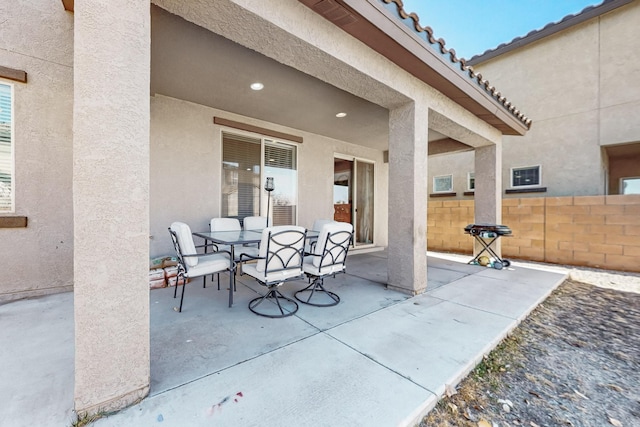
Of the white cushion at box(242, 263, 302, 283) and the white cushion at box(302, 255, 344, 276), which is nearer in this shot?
the white cushion at box(242, 263, 302, 283)

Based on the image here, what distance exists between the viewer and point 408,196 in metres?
3.42

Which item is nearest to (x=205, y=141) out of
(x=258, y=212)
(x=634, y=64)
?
(x=258, y=212)

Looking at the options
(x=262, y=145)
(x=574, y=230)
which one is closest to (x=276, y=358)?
(x=262, y=145)

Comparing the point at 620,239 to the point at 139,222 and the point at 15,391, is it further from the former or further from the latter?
the point at 15,391

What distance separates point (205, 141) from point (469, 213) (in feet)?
21.8

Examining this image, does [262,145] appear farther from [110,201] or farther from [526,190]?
[526,190]

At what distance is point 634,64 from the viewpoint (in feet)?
18.9

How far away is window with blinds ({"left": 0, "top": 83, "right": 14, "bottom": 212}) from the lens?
2.89 m

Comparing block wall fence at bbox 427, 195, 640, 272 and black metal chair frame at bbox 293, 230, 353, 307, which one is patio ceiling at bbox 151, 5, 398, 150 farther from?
block wall fence at bbox 427, 195, 640, 272

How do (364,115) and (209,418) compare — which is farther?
(364,115)

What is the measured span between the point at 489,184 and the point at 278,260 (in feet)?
16.4

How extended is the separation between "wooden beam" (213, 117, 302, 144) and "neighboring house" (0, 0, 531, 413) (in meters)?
0.03

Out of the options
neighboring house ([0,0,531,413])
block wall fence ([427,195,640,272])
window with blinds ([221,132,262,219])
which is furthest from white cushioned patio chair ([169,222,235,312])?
block wall fence ([427,195,640,272])

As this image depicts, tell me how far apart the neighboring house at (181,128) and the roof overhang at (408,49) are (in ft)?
0.06
